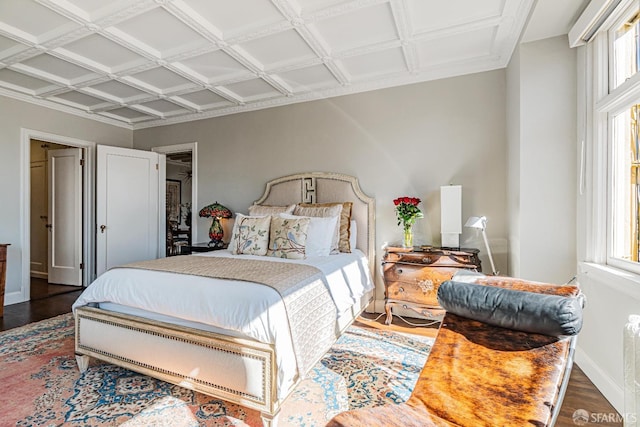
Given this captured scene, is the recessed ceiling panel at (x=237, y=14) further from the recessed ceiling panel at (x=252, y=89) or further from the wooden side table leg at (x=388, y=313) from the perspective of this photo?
the wooden side table leg at (x=388, y=313)

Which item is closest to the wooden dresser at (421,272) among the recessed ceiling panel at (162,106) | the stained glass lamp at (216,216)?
the stained glass lamp at (216,216)

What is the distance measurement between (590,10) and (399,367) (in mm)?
2753

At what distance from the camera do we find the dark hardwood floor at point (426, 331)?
1844mm

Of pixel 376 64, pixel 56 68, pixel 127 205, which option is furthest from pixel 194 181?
pixel 376 64

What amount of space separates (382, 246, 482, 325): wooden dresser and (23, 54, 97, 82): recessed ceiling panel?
12.3ft

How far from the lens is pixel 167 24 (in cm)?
265

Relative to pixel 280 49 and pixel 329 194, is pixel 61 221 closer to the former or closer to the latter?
pixel 329 194

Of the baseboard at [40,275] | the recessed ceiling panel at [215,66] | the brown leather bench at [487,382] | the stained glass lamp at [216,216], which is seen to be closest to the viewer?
the brown leather bench at [487,382]

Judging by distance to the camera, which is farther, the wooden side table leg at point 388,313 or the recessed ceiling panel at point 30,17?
the wooden side table leg at point 388,313

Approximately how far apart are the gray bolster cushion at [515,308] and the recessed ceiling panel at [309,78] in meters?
2.70

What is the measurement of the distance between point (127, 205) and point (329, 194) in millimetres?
3242

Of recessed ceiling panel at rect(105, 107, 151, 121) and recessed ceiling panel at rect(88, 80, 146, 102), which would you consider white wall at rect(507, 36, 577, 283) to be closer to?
recessed ceiling panel at rect(88, 80, 146, 102)

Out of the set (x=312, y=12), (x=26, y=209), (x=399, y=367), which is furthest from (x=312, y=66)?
(x=26, y=209)

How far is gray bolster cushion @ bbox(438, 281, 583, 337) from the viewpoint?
1345 mm
